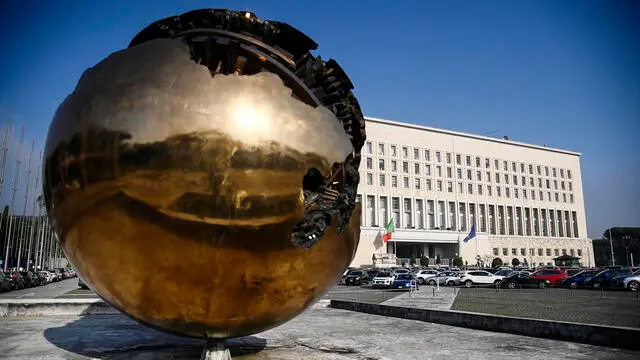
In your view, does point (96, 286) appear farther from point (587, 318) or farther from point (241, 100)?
point (587, 318)

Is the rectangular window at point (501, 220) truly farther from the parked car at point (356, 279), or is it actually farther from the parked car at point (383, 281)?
the parked car at point (383, 281)

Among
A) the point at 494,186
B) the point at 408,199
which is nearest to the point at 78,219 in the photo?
the point at 408,199

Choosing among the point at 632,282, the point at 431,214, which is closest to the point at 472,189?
the point at 431,214

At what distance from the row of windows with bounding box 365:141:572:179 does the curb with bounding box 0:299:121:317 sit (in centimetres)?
6885

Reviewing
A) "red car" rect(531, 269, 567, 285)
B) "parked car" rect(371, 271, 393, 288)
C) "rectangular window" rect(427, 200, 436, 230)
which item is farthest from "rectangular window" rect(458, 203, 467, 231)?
"parked car" rect(371, 271, 393, 288)

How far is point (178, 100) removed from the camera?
3963 mm

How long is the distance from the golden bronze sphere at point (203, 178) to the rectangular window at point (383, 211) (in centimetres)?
7799

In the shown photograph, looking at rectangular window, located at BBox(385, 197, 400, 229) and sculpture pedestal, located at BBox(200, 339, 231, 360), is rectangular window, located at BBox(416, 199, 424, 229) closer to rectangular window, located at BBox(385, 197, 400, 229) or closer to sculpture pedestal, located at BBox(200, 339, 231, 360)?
rectangular window, located at BBox(385, 197, 400, 229)

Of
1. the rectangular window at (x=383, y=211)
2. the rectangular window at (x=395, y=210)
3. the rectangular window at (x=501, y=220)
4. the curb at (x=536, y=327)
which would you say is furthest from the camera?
the rectangular window at (x=501, y=220)

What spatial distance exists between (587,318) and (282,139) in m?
12.6

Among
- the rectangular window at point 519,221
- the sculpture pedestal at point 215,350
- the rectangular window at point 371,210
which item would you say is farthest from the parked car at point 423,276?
the rectangular window at point 519,221

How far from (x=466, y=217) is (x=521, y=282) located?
59.8 meters

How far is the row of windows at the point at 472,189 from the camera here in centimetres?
8458

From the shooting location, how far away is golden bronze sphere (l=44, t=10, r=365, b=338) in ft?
12.7
